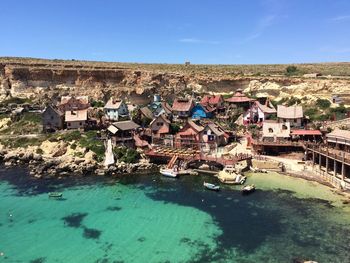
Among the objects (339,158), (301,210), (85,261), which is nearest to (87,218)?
(85,261)

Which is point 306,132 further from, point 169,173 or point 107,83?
point 107,83

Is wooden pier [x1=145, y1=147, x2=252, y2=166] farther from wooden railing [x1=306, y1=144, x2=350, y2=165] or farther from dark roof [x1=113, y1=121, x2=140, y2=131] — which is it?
wooden railing [x1=306, y1=144, x2=350, y2=165]

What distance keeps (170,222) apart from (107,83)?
6637 centimetres

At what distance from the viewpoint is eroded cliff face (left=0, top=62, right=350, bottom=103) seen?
93.1 metres

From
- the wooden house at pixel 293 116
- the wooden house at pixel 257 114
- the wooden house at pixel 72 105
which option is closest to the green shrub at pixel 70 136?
the wooden house at pixel 72 105

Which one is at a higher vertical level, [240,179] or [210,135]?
[210,135]

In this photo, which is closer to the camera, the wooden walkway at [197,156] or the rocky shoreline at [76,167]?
the wooden walkway at [197,156]

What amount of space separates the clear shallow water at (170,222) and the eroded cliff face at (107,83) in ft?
148

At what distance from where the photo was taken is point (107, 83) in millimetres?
98750

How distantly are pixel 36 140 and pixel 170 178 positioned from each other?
28.5m

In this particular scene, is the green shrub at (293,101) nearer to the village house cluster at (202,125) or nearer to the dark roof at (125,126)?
the village house cluster at (202,125)

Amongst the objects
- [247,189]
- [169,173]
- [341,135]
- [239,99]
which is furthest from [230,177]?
[239,99]

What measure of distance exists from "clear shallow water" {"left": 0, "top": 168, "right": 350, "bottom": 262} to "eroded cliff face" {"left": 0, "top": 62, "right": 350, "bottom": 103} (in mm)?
45070

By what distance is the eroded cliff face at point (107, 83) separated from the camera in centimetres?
9306
